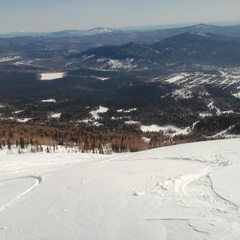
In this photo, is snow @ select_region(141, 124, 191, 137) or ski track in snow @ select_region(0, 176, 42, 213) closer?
ski track in snow @ select_region(0, 176, 42, 213)

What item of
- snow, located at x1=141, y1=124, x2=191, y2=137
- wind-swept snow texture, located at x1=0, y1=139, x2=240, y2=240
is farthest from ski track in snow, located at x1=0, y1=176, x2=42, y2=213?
snow, located at x1=141, y1=124, x2=191, y2=137

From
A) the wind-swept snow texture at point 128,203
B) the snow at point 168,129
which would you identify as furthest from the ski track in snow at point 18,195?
the snow at point 168,129

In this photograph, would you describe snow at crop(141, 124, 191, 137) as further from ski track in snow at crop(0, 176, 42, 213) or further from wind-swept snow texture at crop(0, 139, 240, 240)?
wind-swept snow texture at crop(0, 139, 240, 240)

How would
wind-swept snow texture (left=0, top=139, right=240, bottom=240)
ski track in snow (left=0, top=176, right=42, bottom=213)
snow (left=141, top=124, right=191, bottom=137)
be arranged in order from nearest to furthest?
wind-swept snow texture (left=0, top=139, right=240, bottom=240) < ski track in snow (left=0, top=176, right=42, bottom=213) < snow (left=141, top=124, right=191, bottom=137)

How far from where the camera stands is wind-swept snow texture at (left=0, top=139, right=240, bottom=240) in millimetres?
17891

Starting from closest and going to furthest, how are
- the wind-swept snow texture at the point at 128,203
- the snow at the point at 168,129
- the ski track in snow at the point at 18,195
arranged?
1. the wind-swept snow texture at the point at 128,203
2. the ski track in snow at the point at 18,195
3. the snow at the point at 168,129

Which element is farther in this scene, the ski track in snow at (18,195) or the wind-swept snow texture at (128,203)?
the ski track in snow at (18,195)

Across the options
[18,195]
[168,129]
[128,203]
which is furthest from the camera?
[168,129]

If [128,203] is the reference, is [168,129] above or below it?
below

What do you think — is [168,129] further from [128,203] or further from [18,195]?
[128,203]

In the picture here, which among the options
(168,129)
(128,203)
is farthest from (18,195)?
(168,129)

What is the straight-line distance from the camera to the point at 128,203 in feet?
72.4

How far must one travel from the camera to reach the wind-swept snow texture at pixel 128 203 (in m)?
17.9

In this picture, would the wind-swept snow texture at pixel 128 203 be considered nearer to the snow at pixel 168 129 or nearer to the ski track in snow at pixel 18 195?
the ski track in snow at pixel 18 195
